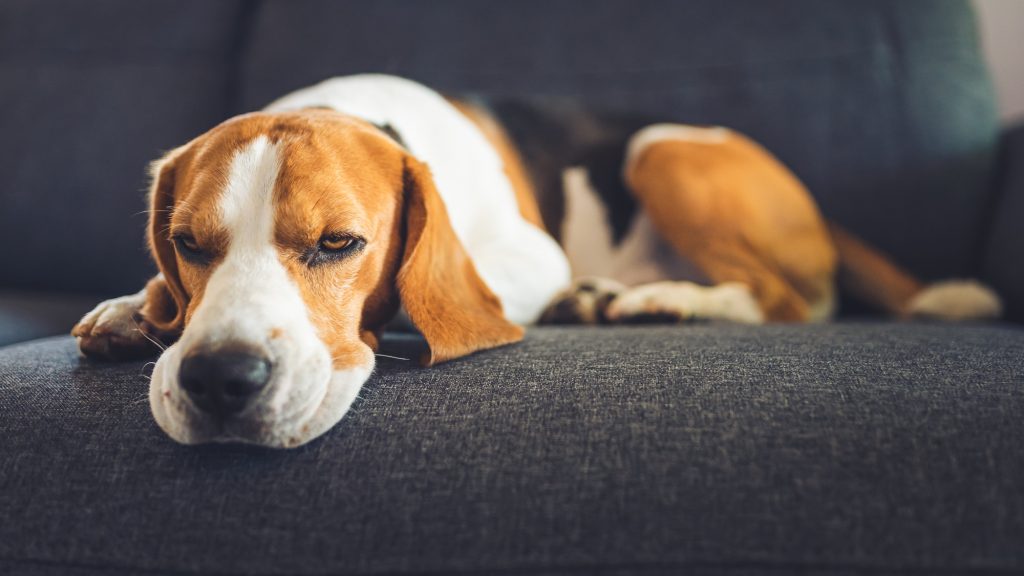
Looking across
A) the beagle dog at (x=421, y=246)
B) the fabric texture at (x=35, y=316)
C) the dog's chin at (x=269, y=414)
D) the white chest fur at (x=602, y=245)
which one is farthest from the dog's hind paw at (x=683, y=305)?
the fabric texture at (x=35, y=316)

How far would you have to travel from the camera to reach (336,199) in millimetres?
1264

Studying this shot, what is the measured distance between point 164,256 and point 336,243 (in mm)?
360

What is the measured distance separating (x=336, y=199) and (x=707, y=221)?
120 cm

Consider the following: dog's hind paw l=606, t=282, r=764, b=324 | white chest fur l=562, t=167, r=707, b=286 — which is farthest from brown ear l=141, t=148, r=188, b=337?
white chest fur l=562, t=167, r=707, b=286

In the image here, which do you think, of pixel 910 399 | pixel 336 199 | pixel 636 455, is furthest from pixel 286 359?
pixel 910 399

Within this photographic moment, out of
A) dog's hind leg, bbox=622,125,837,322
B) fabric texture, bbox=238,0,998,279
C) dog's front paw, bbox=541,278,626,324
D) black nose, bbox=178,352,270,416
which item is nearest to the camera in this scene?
black nose, bbox=178,352,270,416

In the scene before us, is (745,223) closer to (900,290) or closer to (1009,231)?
(900,290)

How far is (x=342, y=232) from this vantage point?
127 cm

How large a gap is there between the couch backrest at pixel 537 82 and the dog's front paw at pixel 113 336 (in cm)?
114

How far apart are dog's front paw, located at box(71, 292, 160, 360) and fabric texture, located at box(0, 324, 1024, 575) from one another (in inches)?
5.4

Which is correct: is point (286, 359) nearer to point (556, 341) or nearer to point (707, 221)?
point (556, 341)

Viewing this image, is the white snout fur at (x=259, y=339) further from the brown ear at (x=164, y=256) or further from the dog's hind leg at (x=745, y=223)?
the dog's hind leg at (x=745, y=223)

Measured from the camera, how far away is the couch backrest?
2258 mm

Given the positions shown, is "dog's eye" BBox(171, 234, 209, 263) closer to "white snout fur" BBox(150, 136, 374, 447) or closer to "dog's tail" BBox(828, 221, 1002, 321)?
"white snout fur" BBox(150, 136, 374, 447)
